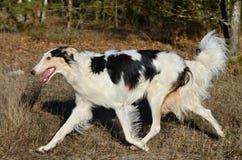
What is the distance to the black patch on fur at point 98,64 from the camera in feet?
19.9

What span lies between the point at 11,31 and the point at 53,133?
13.4m

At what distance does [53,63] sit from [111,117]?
1926 mm

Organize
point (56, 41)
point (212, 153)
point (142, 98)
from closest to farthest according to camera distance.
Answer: point (212, 153) → point (142, 98) → point (56, 41)

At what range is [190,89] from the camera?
661 cm

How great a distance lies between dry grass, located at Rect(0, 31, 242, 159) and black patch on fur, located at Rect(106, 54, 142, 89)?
0.85m

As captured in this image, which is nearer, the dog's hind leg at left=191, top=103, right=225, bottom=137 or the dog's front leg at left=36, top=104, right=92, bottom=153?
the dog's front leg at left=36, top=104, right=92, bottom=153

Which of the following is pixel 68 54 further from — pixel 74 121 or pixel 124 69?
pixel 74 121

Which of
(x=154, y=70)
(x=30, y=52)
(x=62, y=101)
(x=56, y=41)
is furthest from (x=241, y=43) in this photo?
(x=154, y=70)

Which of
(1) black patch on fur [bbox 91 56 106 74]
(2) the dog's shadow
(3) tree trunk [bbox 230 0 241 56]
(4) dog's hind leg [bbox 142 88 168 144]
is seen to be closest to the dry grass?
(2) the dog's shadow

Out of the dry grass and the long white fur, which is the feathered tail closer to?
the long white fur

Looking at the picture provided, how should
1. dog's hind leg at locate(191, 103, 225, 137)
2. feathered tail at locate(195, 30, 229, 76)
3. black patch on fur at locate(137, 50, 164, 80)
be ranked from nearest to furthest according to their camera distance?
black patch on fur at locate(137, 50, 164, 80) < dog's hind leg at locate(191, 103, 225, 137) < feathered tail at locate(195, 30, 229, 76)

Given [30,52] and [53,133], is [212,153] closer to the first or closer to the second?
[53,133]

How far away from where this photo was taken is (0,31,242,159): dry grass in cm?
581

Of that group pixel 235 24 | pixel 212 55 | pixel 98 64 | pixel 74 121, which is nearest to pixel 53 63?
pixel 98 64
